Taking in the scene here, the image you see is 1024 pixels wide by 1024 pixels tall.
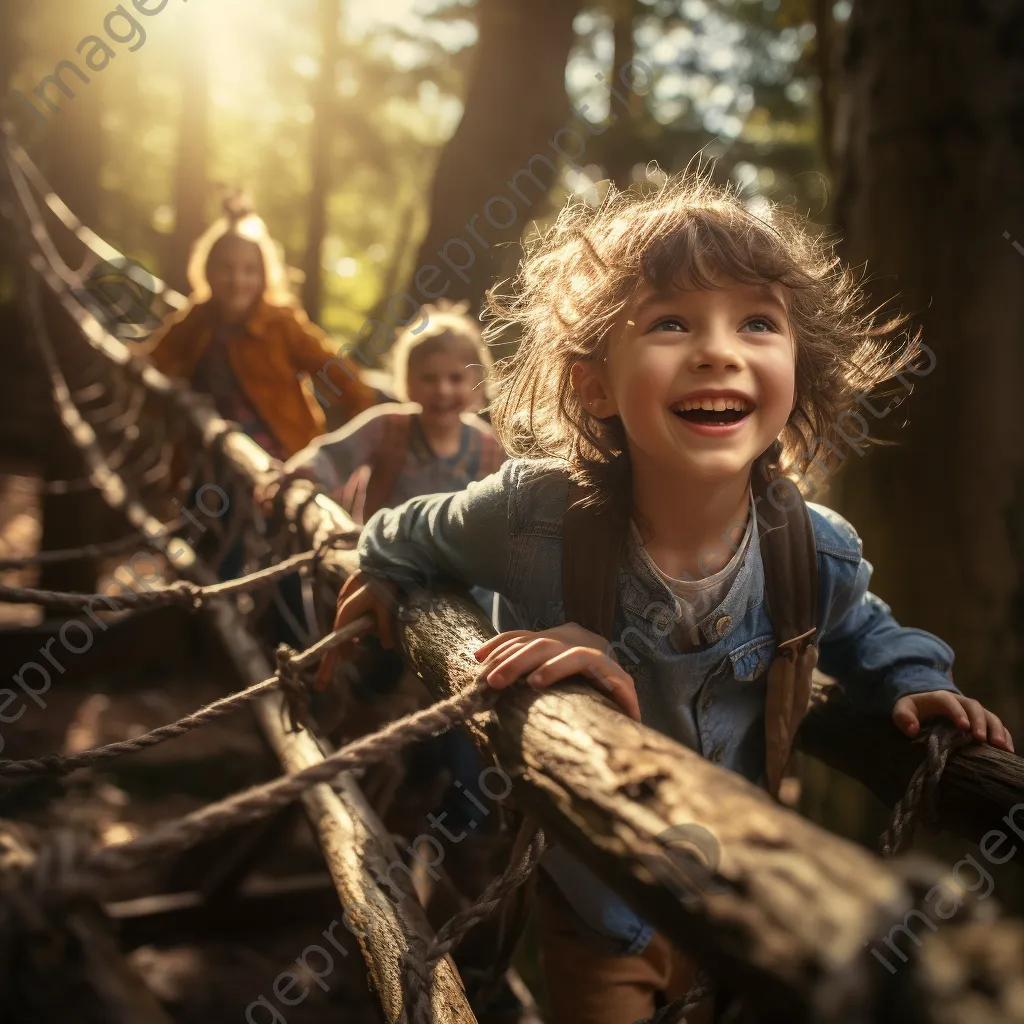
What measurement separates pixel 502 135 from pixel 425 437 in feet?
11.4

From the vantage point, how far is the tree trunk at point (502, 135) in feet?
19.3

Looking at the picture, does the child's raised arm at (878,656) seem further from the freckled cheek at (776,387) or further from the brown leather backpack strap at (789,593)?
the freckled cheek at (776,387)

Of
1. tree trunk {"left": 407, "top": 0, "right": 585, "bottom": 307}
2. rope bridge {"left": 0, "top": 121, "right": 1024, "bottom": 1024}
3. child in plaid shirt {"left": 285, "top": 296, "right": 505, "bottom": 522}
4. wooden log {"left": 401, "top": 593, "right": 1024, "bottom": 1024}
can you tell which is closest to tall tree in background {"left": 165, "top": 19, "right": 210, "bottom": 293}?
tree trunk {"left": 407, "top": 0, "right": 585, "bottom": 307}

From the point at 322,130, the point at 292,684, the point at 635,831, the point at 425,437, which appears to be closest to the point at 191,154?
the point at 322,130

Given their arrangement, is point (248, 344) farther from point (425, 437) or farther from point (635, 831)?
point (635, 831)

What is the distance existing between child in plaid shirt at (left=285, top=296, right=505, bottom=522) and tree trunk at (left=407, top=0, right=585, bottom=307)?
274cm

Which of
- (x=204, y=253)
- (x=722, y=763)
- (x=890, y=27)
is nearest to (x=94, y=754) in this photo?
(x=722, y=763)

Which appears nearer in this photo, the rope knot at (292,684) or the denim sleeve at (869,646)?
the denim sleeve at (869,646)

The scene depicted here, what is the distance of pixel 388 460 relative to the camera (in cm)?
314

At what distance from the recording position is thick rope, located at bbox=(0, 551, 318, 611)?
6.12ft

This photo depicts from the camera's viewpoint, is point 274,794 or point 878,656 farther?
point 878,656

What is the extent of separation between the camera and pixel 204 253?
4.38 metres

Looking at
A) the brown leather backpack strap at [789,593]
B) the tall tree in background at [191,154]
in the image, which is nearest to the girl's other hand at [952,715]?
the brown leather backpack strap at [789,593]

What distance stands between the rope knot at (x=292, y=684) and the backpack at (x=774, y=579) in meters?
0.51
